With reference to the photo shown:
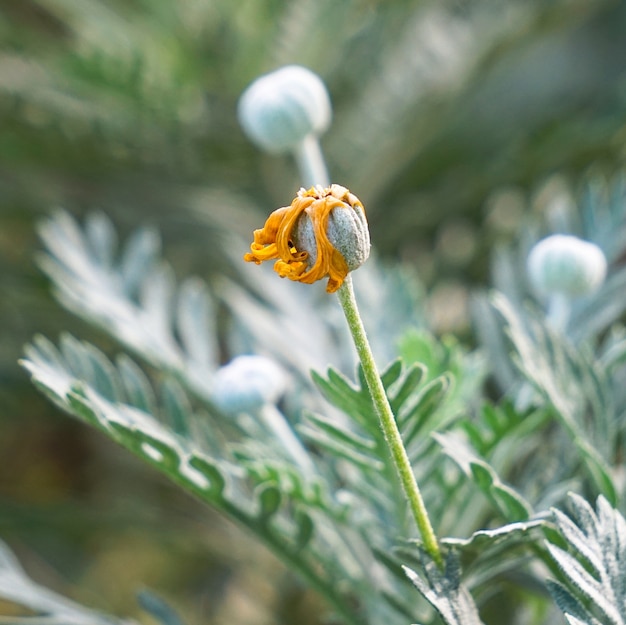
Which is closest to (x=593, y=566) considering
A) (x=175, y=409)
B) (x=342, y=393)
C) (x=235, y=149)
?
(x=342, y=393)

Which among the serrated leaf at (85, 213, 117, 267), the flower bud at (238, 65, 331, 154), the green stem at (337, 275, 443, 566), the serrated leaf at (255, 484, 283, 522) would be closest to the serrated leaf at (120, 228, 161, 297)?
the serrated leaf at (85, 213, 117, 267)

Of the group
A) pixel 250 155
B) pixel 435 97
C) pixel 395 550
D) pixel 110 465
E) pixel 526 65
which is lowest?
pixel 395 550

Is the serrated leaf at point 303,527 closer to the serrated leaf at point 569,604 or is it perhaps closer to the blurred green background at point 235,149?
the serrated leaf at point 569,604

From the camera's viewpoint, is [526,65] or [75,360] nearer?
[75,360]

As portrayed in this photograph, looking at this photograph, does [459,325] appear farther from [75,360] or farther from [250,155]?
[75,360]

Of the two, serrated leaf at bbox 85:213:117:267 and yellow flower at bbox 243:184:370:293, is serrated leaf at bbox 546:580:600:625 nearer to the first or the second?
yellow flower at bbox 243:184:370:293

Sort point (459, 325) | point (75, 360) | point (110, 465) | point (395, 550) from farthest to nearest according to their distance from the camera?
1. point (110, 465)
2. point (459, 325)
3. point (75, 360)
4. point (395, 550)

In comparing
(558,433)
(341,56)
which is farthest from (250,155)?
(558,433)
